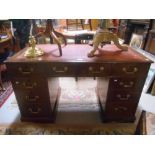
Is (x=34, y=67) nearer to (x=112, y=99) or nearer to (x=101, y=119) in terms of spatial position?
(x=112, y=99)

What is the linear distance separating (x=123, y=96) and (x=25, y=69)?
873 mm

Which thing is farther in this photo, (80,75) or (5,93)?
(5,93)

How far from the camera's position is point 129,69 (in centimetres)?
123

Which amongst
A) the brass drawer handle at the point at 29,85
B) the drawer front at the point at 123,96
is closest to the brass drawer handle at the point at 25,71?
the brass drawer handle at the point at 29,85

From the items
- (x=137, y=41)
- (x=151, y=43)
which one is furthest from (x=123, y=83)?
(x=137, y=41)

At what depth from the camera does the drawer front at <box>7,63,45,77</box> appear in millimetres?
1201

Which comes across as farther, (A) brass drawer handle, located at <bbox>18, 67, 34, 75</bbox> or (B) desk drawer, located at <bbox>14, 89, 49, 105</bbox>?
(B) desk drawer, located at <bbox>14, 89, 49, 105</bbox>

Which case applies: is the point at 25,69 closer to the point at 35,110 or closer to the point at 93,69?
the point at 35,110

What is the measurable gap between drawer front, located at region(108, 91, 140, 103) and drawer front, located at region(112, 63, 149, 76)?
0.64 ft

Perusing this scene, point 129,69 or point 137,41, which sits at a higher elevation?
point 129,69

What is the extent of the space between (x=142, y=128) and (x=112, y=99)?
1.17 ft

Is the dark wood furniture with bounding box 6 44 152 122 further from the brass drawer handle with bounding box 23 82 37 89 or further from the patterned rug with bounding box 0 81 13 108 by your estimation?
the patterned rug with bounding box 0 81 13 108

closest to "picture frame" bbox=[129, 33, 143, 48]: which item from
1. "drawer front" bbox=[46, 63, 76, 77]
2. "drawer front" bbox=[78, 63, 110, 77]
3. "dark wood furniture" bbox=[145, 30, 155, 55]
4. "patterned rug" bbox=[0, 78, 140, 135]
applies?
"dark wood furniture" bbox=[145, 30, 155, 55]
